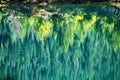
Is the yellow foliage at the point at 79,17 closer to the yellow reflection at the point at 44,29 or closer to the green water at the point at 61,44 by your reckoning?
the green water at the point at 61,44

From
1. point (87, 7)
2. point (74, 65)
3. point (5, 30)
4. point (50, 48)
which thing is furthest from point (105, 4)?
point (74, 65)

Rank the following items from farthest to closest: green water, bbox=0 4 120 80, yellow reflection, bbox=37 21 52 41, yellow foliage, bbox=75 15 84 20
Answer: yellow foliage, bbox=75 15 84 20 → yellow reflection, bbox=37 21 52 41 → green water, bbox=0 4 120 80

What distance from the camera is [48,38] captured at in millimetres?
16359

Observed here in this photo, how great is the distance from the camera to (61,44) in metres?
15.4

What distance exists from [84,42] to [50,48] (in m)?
1.55

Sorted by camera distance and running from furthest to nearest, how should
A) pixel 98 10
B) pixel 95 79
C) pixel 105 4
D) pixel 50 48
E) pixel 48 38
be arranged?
pixel 105 4
pixel 98 10
pixel 48 38
pixel 50 48
pixel 95 79

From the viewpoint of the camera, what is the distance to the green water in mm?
12000

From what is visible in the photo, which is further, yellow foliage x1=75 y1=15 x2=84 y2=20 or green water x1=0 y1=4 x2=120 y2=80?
yellow foliage x1=75 y1=15 x2=84 y2=20

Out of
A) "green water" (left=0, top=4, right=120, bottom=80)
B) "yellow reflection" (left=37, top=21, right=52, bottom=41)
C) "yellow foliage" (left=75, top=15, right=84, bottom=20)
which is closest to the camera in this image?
"green water" (left=0, top=4, right=120, bottom=80)

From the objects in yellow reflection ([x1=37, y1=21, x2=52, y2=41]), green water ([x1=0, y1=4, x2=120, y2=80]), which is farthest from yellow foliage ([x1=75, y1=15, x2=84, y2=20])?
yellow reflection ([x1=37, y1=21, x2=52, y2=41])

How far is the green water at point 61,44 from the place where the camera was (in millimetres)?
12000

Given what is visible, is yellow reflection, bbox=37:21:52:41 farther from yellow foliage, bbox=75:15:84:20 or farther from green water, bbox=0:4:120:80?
yellow foliage, bbox=75:15:84:20

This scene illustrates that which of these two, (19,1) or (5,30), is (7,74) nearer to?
(5,30)

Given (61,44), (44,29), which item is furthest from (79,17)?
(61,44)
